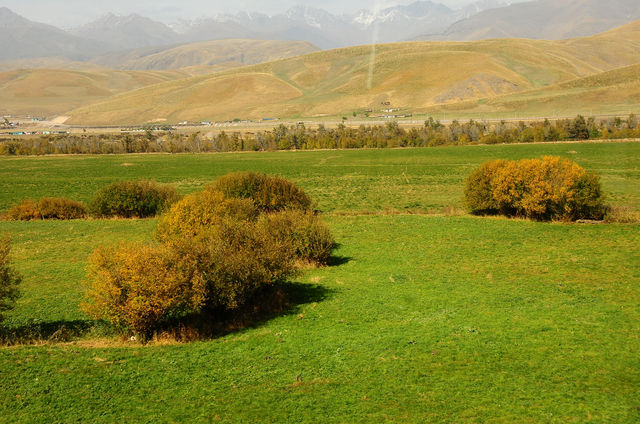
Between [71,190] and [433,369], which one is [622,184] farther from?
[71,190]

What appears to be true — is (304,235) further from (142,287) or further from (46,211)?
(46,211)

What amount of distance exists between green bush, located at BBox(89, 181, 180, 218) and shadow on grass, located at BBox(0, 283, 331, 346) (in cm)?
2301

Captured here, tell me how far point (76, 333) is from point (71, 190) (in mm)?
48315

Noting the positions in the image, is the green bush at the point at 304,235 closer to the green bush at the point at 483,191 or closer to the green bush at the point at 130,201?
the green bush at the point at 483,191

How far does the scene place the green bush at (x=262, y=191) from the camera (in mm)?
38500

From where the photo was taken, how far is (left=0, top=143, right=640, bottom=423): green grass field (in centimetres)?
1233

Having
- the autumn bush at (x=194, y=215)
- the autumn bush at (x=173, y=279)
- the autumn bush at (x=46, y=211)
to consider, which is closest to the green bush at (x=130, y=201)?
the autumn bush at (x=46, y=211)

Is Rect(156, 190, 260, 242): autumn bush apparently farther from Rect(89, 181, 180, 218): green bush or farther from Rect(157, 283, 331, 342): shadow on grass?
Rect(89, 181, 180, 218): green bush

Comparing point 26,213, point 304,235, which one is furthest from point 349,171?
point 304,235

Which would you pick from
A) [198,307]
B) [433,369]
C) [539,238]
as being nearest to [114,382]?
[198,307]

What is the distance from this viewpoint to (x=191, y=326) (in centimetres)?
1805

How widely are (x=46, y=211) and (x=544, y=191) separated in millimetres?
41192

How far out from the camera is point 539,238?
30.7 meters

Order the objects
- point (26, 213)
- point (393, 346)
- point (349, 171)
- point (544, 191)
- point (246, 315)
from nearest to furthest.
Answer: point (393, 346) < point (246, 315) < point (544, 191) < point (26, 213) < point (349, 171)
